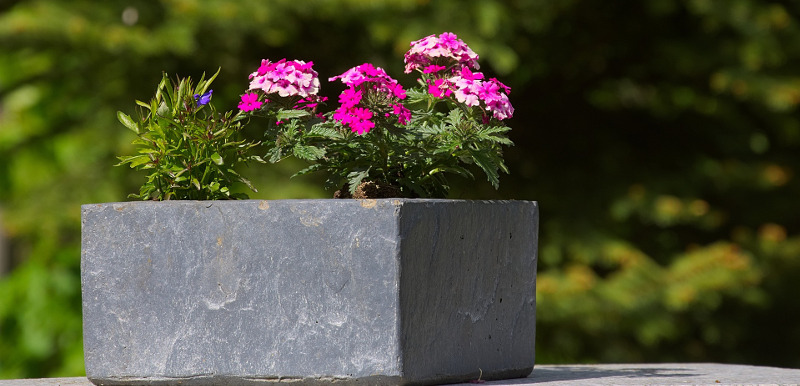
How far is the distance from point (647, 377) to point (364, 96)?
111cm

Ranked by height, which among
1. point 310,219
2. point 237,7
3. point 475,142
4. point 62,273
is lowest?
point 62,273

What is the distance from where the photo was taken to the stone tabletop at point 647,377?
8.04 feet

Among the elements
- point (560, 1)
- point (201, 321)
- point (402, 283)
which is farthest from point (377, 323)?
point (560, 1)

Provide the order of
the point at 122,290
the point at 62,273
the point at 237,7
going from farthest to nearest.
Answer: the point at 62,273
the point at 237,7
the point at 122,290

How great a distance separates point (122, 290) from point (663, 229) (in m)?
4.70

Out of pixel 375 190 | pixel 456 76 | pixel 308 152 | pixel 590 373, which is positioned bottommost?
pixel 590 373

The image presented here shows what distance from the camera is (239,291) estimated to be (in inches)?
91.3

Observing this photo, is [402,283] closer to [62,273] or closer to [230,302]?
[230,302]

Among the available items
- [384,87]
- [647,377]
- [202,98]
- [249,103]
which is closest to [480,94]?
[384,87]

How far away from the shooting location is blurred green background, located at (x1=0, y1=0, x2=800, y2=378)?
5.12 m

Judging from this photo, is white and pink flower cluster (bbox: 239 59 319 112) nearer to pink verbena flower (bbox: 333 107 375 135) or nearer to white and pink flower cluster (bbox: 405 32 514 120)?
pink verbena flower (bbox: 333 107 375 135)

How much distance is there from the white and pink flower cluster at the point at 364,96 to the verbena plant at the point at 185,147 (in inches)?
11.2

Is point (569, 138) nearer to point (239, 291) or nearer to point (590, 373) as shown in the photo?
point (590, 373)

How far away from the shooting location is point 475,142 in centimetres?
250
